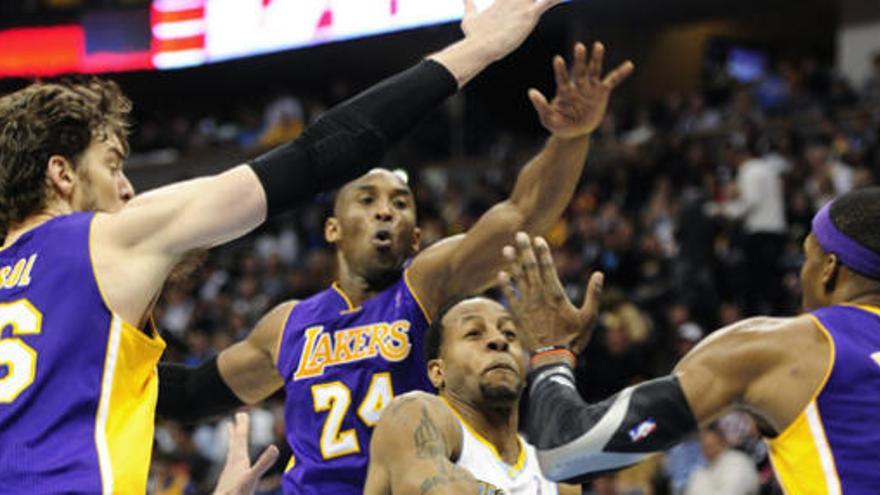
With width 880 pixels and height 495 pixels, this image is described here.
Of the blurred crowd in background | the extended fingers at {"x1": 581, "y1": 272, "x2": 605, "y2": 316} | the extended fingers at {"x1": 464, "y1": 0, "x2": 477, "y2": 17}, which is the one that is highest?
the extended fingers at {"x1": 464, "y1": 0, "x2": 477, "y2": 17}

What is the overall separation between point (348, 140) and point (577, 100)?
1692 mm

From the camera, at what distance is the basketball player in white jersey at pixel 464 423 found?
4.60 metres

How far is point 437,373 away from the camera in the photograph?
5.26 metres

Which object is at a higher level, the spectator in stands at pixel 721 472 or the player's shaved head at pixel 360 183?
the player's shaved head at pixel 360 183

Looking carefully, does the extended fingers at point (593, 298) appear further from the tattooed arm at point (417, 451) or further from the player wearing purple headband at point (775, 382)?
the tattooed arm at point (417, 451)

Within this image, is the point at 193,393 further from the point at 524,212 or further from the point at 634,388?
the point at 634,388

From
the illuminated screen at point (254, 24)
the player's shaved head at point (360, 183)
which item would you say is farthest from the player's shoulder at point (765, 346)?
the illuminated screen at point (254, 24)

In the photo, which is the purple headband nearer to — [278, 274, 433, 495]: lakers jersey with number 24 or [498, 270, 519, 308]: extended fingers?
[498, 270, 519, 308]: extended fingers

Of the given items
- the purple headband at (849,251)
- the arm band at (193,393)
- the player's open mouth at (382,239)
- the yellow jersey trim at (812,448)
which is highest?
the purple headband at (849,251)

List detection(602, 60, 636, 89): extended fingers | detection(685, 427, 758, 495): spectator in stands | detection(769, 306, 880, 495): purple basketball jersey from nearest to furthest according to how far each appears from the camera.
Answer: detection(769, 306, 880, 495): purple basketball jersey → detection(602, 60, 636, 89): extended fingers → detection(685, 427, 758, 495): spectator in stands

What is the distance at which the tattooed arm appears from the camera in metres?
4.50

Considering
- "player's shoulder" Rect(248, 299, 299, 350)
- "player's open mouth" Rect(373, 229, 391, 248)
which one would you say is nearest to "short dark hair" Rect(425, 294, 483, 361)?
"player's open mouth" Rect(373, 229, 391, 248)

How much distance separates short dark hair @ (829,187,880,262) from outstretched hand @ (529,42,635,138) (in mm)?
1095

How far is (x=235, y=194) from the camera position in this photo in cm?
321
